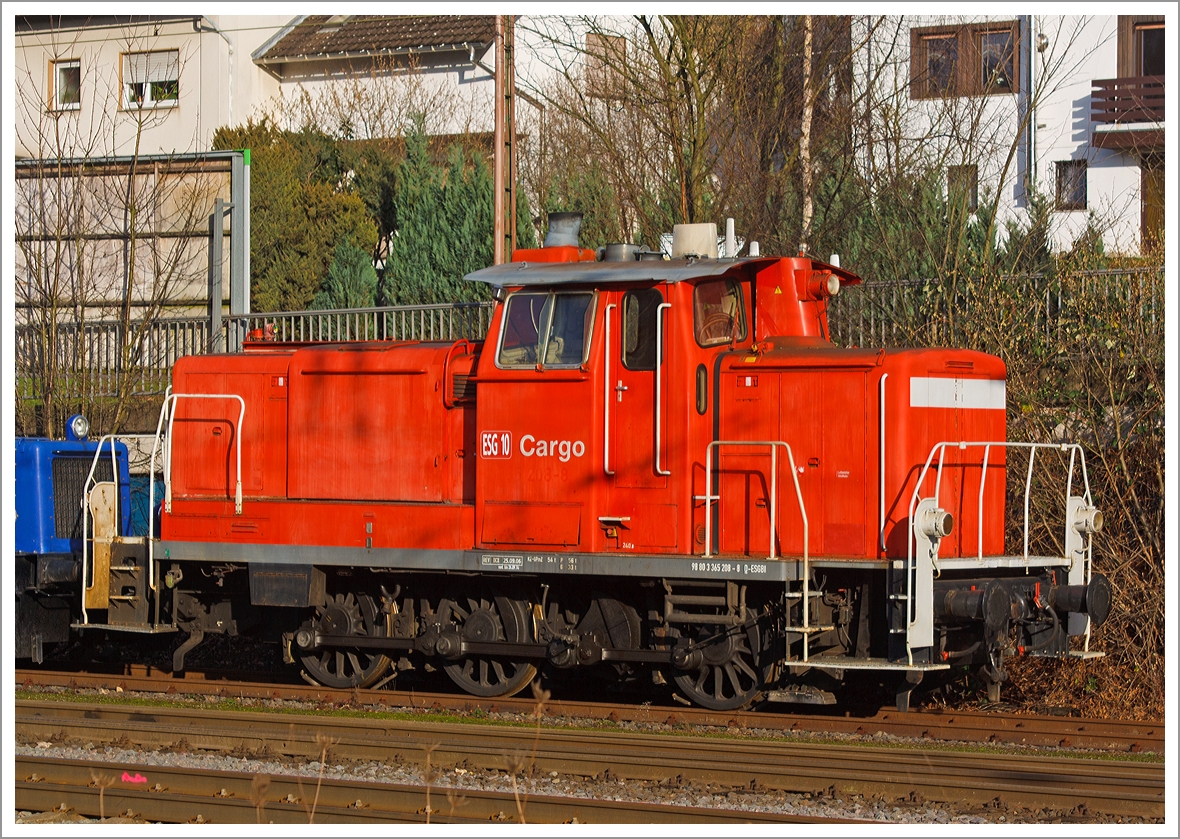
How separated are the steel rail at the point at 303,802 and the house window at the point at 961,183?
10232 millimetres

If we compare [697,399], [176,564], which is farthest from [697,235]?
[176,564]

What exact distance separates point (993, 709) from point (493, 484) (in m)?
4.34

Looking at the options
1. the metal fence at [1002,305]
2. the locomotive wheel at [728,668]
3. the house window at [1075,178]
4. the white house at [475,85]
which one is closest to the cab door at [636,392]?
the locomotive wheel at [728,668]

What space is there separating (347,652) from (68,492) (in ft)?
11.0

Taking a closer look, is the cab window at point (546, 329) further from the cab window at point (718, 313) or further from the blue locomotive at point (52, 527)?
the blue locomotive at point (52, 527)

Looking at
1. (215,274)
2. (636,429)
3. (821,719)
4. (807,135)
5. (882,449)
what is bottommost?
(821,719)

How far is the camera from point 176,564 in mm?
11500

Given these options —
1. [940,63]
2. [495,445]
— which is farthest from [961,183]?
[495,445]

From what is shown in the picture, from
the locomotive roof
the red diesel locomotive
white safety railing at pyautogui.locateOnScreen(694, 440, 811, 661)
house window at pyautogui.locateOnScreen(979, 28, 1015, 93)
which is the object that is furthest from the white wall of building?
white safety railing at pyautogui.locateOnScreen(694, 440, 811, 661)

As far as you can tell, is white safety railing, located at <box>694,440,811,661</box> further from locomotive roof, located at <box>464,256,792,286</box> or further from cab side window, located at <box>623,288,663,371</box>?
locomotive roof, located at <box>464,256,792,286</box>

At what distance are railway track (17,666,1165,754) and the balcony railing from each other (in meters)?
19.0

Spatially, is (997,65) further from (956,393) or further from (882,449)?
(882,449)

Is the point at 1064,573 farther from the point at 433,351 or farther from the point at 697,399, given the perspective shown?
the point at 433,351

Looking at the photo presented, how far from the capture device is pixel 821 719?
990cm
